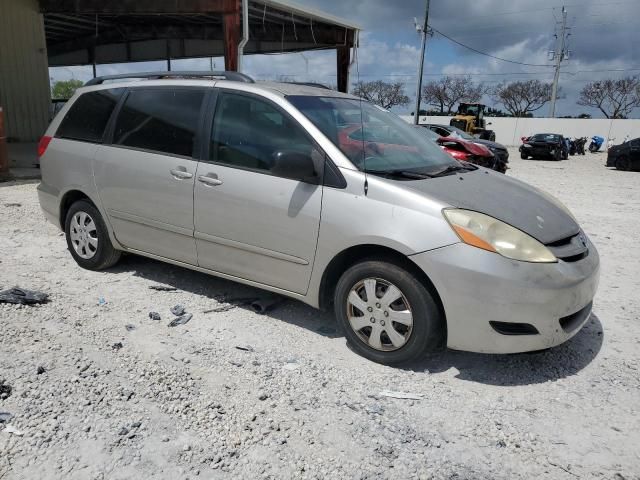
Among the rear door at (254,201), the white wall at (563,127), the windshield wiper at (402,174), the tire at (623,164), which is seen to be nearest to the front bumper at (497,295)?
the windshield wiper at (402,174)

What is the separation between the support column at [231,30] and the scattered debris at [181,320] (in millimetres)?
9170

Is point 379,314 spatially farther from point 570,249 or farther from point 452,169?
point 452,169

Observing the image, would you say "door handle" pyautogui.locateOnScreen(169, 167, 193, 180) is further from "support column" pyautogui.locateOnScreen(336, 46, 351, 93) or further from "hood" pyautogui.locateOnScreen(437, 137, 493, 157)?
"support column" pyautogui.locateOnScreen(336, 46, 351, 93)

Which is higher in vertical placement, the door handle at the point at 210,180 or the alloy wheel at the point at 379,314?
the door handle at the point at 210,180

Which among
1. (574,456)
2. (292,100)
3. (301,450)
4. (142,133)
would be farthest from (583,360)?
(142,133)

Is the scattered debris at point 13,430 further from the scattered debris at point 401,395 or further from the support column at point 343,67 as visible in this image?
the support column at point 343,67

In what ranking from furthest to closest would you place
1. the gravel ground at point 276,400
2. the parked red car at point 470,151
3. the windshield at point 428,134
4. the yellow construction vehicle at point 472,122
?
the yellow construction vehicle at point 472,122
the parked red car at point 470,151
the windshield at point 428,134
the gravel ground at point 276,400

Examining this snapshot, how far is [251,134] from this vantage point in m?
3.80

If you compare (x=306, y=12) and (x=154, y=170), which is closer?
(x=154, y=170)

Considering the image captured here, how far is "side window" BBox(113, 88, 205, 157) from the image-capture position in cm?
408

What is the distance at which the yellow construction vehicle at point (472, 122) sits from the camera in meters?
31.8

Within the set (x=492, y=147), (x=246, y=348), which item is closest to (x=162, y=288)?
(x=246, y=348)

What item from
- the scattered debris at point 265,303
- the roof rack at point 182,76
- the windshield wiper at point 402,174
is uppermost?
the roof rack at point 182,76

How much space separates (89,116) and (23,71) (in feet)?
45.6
